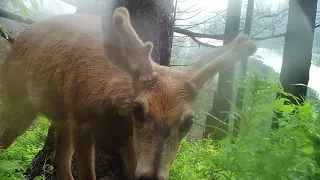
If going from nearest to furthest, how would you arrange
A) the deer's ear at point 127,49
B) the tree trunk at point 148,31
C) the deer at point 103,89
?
the deer at point 103,89 < the deer's ear at point 127,49 < the tree trunk at point 148,31

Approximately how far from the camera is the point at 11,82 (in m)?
3.68

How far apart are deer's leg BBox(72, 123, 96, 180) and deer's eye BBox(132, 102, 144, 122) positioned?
2.05 feet

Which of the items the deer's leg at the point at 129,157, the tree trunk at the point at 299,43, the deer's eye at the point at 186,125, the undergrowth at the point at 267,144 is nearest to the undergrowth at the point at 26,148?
the deer's leg at the point at 129,157

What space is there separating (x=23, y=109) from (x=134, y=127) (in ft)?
5.36

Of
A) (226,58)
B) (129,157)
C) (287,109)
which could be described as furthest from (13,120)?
(287,109)

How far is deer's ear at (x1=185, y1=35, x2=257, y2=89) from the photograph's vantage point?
7.97ft

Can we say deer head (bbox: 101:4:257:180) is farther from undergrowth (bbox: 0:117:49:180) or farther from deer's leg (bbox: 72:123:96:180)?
undergrowth (bbox: 0:117:49:180)

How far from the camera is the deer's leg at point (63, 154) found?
3812 mm

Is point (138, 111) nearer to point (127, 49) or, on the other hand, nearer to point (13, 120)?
point (127, 49)

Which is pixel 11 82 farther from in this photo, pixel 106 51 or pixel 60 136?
pixel 106 51

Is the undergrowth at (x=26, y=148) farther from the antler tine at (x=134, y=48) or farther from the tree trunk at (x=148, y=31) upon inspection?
the antler tine at (x=134, y=48)

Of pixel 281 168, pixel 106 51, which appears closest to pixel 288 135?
pixel 281 168

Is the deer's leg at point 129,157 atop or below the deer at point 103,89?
below

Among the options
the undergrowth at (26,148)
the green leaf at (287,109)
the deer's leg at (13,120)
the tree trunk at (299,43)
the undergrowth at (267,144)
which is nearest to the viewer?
the undergrowth at (267,144)
